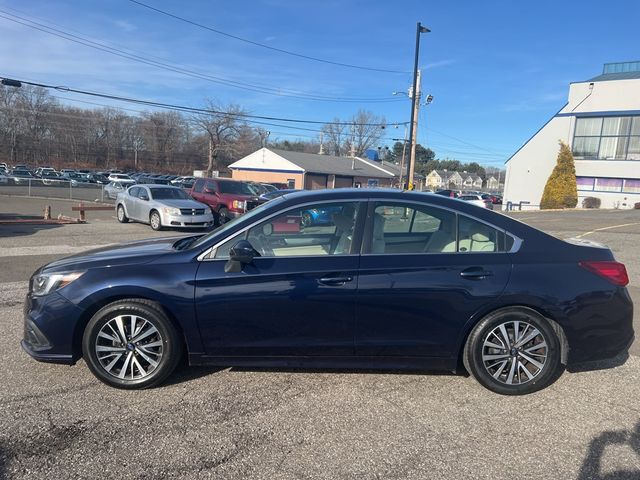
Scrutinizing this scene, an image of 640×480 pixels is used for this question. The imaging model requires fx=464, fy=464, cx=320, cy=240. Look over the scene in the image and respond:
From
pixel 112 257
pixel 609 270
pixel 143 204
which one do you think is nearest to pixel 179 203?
pixel 143 204

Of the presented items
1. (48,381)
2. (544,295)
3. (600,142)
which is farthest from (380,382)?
(600,142)

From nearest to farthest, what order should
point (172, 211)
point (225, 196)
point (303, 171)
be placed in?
point (172, 211)
point (225, 196)
point (303, 171)

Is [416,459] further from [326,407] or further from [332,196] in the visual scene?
[332,196]

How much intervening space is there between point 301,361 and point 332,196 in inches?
53.7

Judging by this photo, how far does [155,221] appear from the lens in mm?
15164

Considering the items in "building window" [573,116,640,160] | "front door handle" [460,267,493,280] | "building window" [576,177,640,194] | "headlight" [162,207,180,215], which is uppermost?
"building window" [573,116,640,160]

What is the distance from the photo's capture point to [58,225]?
14.4 m

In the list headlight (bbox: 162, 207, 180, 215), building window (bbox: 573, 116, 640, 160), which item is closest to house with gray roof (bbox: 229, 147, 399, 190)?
building window (bbox: 573, 116, 640, 160)

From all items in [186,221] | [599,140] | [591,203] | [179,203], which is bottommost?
[186,221]

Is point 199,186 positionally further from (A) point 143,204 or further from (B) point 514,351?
(B) point 514,351

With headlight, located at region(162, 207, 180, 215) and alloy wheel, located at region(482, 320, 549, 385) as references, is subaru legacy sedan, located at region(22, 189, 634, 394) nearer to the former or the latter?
alloy wheel, located at region(482, 320, 549, 385)

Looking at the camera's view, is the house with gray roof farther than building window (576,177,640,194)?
Yes

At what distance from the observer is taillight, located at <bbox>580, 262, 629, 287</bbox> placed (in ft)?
12.2

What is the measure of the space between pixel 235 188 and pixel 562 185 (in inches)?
1132
